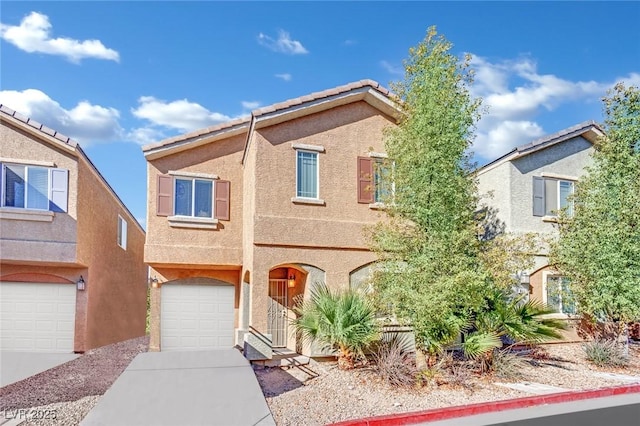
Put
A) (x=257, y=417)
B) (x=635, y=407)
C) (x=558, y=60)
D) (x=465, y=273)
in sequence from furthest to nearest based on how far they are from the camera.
Answer: 1. (x=558, y=60)
2. (x=465, y=273)
3. (x=635, y=407)
4. (x=257, y=417)

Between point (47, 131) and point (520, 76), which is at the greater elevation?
point (520, 76)

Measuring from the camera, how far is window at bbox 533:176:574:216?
18312 millimetres

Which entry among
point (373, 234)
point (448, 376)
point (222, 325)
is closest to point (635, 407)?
point (448, 376)

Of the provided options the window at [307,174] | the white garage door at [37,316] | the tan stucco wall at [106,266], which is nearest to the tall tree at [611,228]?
the window at [307,174]

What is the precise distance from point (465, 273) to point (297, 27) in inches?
405

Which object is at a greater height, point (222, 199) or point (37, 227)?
point (222, 199)

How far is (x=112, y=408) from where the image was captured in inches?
350

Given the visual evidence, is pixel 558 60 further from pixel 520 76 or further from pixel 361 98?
pixel 361 98

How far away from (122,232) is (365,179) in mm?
13325

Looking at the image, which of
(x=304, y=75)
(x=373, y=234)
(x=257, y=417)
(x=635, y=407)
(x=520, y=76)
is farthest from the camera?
(x=520, y=76)

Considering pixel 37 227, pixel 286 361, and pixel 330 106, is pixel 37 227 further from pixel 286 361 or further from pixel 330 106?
pixel 330 106

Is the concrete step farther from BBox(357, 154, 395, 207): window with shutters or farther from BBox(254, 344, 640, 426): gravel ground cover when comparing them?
BBox(357, 154, 395, 207): window with shutters

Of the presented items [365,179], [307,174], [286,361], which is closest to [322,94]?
[307,174]

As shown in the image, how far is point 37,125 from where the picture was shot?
A: 15.5 meters
